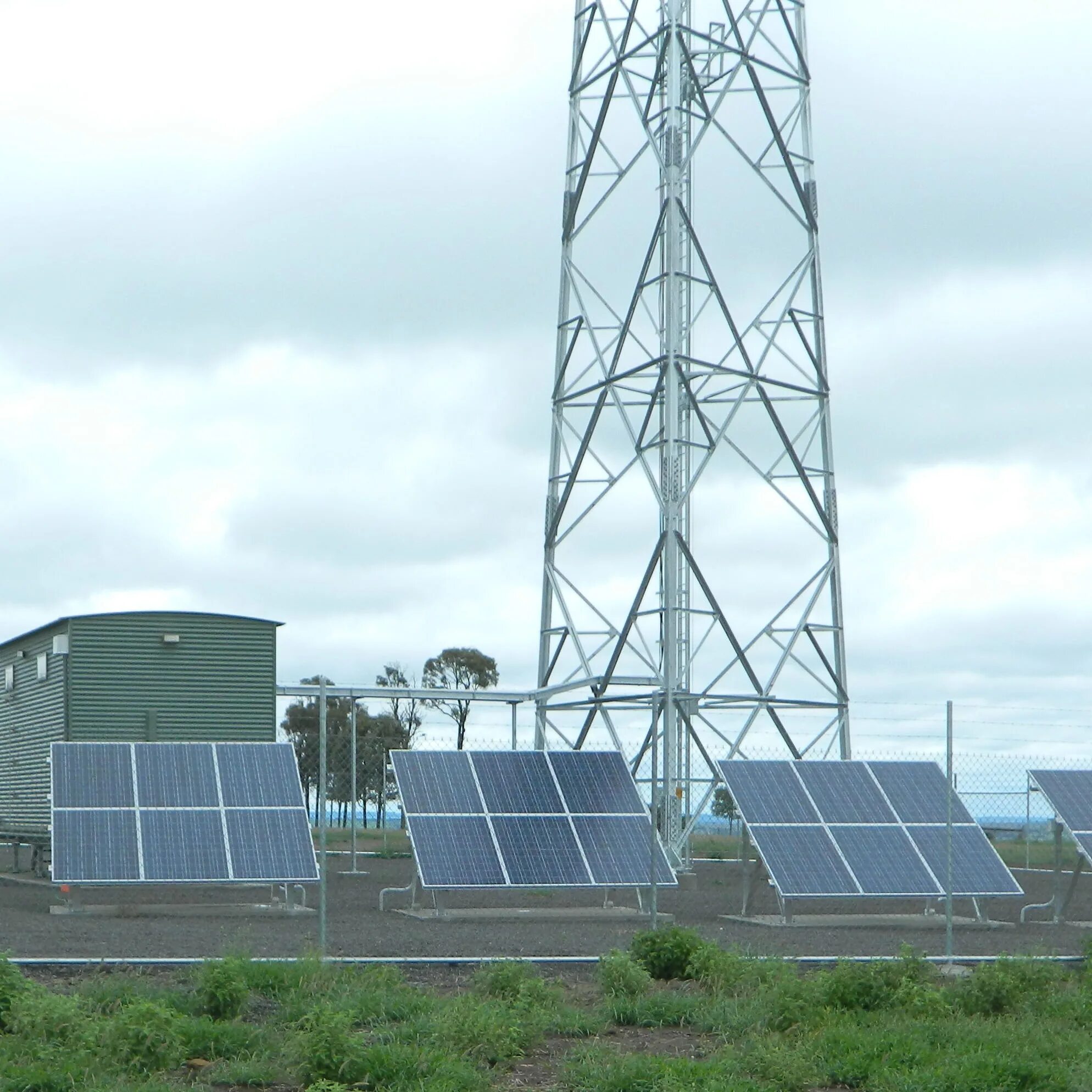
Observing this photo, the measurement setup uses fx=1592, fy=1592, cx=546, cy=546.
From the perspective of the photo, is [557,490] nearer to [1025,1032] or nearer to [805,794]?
[805,794]

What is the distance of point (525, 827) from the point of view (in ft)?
55.0

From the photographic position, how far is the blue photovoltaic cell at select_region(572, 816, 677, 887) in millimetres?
16156

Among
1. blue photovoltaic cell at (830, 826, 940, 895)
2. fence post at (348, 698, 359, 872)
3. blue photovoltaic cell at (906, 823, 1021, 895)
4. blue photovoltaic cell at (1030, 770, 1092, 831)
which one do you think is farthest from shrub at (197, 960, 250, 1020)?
fence post at (348, 698, 359, 872)

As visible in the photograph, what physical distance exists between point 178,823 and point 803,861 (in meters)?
6.45

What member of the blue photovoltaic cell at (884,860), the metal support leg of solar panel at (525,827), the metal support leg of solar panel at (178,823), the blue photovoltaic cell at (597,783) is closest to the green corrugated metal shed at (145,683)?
the metal support leg of solar panel at (178,823)

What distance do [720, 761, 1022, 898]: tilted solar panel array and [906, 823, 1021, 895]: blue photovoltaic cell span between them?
0.02 m

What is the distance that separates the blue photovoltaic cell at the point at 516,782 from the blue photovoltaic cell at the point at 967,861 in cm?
392

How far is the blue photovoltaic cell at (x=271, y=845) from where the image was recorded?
15.9 metres

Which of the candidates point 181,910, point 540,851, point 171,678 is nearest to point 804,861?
point 540,851

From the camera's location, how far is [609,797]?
1762 cm

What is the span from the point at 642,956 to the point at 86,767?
8163mm

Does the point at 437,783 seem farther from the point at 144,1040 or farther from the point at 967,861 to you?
the point at 144,1040

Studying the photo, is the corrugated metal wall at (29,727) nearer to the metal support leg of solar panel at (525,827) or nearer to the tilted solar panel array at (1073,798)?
the metal support leg of solar panel at (525,827)

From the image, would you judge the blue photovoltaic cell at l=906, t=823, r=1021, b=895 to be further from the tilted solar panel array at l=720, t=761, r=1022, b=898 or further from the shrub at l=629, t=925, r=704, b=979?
the shrub at l=629, t=925, r=704, b=979
